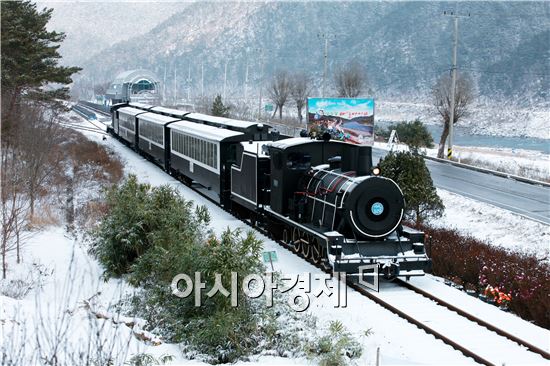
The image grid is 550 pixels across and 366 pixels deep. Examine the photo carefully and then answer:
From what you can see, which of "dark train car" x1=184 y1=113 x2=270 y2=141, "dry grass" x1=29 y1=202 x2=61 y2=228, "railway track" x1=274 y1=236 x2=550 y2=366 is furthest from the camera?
"dark train car" x1=184 y1=113 x2=270 y2=141

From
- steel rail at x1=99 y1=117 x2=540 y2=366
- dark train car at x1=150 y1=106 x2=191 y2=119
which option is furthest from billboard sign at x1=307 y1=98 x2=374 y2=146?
steel rail at x1=99 y1=117 x2=540 y2=366

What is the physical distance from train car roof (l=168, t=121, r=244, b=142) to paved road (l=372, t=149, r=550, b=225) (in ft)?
35.1

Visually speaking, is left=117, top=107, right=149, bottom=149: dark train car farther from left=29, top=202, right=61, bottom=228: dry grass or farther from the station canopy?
the station canopy

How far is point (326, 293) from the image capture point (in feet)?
46.4

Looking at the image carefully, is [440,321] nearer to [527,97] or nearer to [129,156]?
[129,156]

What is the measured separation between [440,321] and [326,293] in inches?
97.5

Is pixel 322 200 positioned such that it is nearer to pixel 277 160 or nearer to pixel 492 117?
pixel 277 160

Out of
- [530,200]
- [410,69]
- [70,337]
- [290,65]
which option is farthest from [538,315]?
[290,65]

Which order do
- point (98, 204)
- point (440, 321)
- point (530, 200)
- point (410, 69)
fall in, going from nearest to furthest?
point (440, 321)
point (98, 204)
point (530, 200)
point (410, 69)

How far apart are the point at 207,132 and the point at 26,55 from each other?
1124cm

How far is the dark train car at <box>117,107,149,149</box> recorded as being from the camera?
46375mm

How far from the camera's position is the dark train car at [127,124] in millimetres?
46375

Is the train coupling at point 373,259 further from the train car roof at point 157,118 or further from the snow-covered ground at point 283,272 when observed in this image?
the train car roof at point 157,118

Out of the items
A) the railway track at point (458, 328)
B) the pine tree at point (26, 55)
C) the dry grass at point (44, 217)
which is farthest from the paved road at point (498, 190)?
the pine tree at point (26, 55)
